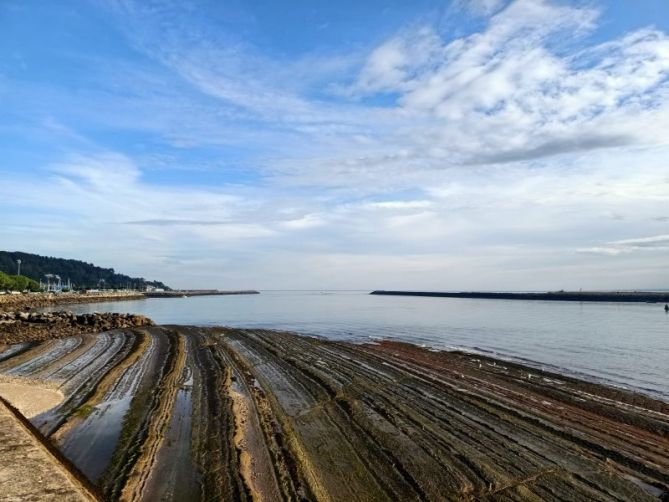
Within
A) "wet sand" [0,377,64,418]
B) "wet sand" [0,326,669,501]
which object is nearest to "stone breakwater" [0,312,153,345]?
"wet sand" [0,326,669,501]

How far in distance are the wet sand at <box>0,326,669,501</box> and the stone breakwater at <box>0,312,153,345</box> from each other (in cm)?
1154

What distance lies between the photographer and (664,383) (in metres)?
18.6

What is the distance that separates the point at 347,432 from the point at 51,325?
35153 millimetres

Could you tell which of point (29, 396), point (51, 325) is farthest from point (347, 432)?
point (51, 325)

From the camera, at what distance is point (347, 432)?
10.9 metres

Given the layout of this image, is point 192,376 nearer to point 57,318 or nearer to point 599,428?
point 599,428

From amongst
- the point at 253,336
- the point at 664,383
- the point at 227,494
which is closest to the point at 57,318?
the point at 253,336

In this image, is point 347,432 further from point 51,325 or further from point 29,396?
point 51,325

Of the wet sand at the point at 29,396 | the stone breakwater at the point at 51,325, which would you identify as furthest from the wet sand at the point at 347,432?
the stone breakwater at the point at 51,325

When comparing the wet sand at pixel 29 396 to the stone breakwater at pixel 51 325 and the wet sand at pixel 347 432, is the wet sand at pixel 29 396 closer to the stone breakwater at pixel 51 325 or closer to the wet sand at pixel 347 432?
the wet sand at pixel 347 432

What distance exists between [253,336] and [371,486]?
1016 inches

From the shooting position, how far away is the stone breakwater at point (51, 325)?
30.1 meters

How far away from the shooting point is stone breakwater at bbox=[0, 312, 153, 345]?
3012 cm

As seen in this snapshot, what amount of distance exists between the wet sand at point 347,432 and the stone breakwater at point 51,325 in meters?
11.5
